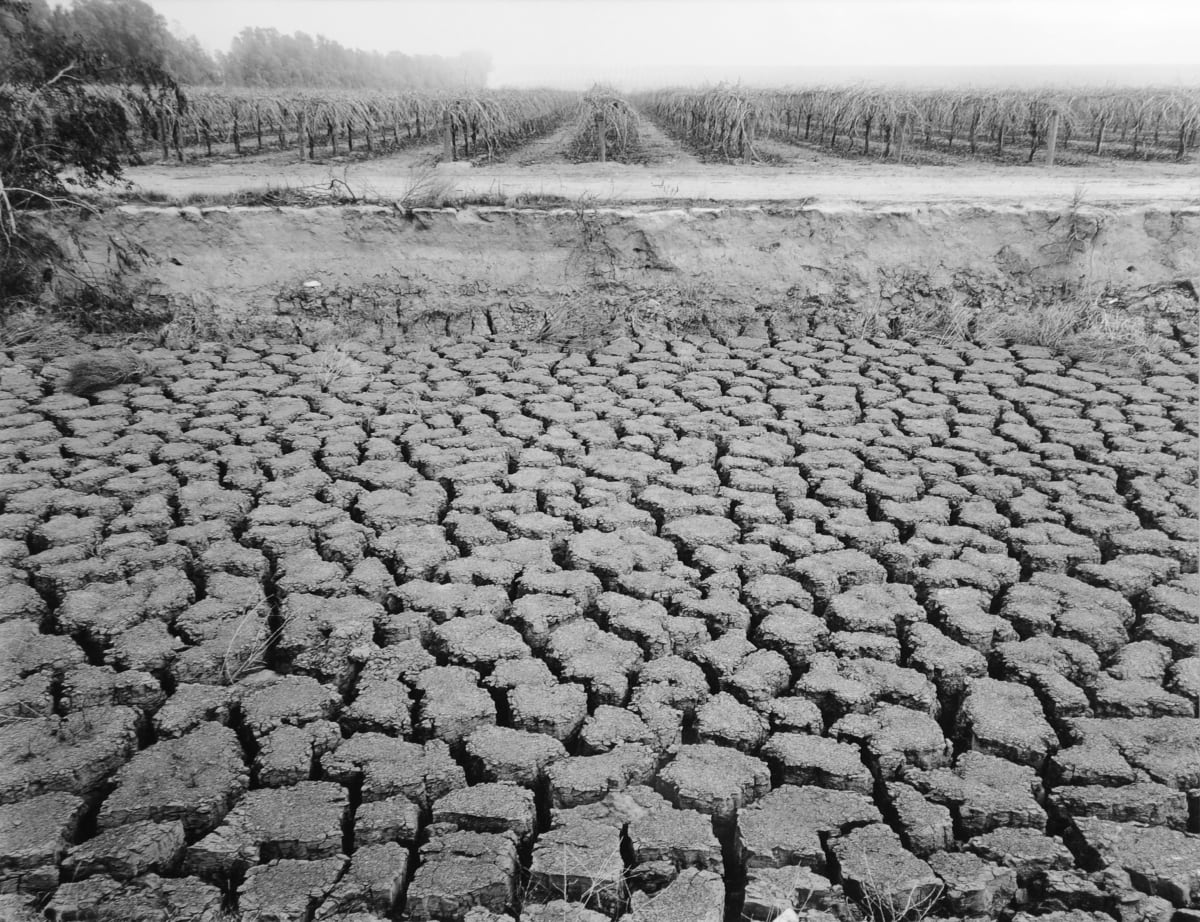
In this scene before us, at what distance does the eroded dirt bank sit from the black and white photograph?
0.02 meters

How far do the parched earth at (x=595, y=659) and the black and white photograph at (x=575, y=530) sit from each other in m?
0.01

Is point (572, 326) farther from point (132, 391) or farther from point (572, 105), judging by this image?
point (572, 105)

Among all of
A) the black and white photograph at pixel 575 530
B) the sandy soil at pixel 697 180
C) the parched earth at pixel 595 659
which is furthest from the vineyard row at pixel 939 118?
the parched earth at pixel 595 659

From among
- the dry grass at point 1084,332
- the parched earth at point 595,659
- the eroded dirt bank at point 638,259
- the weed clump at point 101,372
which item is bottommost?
the parched earth at point 595,659

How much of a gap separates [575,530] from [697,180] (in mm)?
4490

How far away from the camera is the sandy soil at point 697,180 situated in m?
5.22

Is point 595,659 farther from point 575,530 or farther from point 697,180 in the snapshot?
point 697,180

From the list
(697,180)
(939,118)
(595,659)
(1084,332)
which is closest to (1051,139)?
(939,118)

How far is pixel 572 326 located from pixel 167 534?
8.22ft

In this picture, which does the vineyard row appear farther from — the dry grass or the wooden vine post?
the dry grass

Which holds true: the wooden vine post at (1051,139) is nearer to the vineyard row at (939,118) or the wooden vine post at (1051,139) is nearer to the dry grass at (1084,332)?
the vineyard row at (939,118)

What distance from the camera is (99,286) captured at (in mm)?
4613

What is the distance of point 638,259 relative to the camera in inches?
194

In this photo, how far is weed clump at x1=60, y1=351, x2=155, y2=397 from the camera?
365 cm
